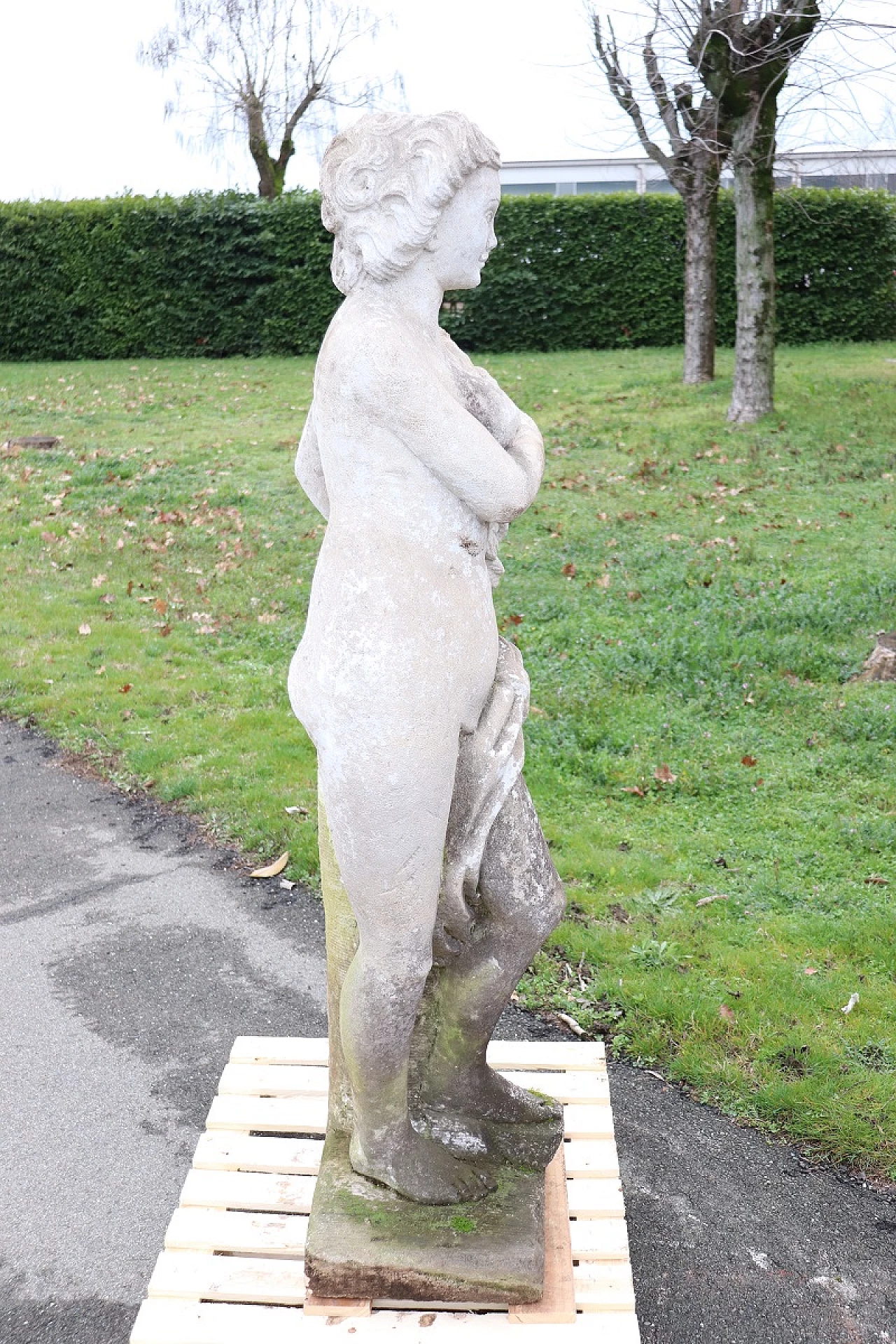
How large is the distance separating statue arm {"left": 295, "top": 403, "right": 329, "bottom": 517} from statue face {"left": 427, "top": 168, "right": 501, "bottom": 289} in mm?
446

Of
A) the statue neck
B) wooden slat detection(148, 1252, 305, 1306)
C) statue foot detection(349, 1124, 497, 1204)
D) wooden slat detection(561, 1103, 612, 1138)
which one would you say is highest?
the statue neck

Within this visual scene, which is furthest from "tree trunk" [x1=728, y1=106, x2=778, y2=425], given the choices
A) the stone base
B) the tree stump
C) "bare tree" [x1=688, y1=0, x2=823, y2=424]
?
the stone base

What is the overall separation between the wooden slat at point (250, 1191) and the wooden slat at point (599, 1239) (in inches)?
26.9

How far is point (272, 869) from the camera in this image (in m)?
5.74

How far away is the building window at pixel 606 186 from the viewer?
93.3 feet

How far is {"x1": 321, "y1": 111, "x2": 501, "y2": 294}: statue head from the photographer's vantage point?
2.56m

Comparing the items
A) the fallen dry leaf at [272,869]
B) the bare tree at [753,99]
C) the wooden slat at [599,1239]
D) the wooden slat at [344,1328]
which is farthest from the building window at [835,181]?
the wooden slat at [344,1328]

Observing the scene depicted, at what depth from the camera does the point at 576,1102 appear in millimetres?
3830

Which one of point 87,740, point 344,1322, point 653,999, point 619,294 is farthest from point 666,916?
point 619,294

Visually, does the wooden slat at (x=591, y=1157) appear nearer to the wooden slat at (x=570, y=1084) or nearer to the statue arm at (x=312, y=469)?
the wooden slat at (x=570, y=1084)

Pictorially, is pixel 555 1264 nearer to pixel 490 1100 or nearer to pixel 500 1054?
pixel 490 1100

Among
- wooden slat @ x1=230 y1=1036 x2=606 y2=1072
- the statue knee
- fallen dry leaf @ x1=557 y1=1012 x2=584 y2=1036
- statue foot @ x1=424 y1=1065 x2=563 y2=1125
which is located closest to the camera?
the statue knee

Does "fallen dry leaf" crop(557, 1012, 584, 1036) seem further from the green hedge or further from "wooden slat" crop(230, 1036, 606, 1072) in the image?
the green hedge

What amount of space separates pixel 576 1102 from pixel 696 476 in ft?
27.3
